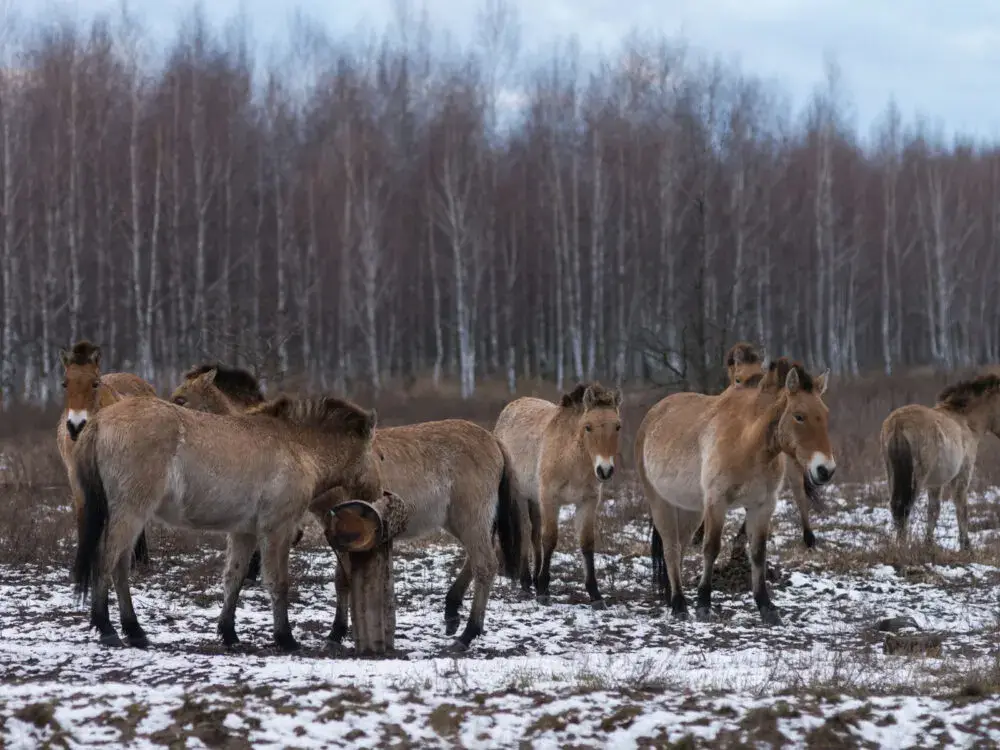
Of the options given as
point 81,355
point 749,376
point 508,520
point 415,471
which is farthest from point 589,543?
point 81,355

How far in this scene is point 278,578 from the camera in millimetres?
7375

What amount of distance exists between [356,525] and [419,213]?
107 feet

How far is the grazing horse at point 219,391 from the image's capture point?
9398 millimetres

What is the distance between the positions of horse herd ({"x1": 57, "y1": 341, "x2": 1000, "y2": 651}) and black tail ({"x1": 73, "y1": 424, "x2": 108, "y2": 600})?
12 mm

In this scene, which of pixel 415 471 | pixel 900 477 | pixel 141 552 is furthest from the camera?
pixel 900 477

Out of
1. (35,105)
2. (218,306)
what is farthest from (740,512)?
(35,105)

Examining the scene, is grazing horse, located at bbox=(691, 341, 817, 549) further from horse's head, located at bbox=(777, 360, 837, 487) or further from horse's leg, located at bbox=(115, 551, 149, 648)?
horse's leg, located at bbox=(115, 551, 149, 648)

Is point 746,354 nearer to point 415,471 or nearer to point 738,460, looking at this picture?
point 738,460

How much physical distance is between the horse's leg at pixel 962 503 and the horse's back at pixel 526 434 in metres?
5.09

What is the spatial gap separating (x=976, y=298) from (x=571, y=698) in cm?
4852

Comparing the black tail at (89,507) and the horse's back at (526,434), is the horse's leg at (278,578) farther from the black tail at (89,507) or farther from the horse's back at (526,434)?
the horse's back at (526,434)

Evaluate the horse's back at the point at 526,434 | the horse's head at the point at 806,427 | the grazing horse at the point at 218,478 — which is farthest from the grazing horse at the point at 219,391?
the horse's head at the point at 806,427

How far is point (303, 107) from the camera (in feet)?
126

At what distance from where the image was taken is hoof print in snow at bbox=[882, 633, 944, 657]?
24.3ft
